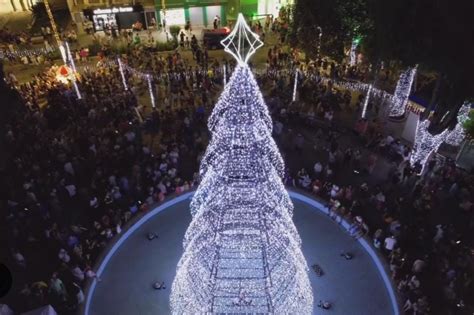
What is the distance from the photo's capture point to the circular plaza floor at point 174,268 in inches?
474

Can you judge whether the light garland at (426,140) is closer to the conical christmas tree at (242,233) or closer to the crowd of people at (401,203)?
the crowd of people at (401,203)

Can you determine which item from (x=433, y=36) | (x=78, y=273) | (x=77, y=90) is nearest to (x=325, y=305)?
(x=78, y=273)

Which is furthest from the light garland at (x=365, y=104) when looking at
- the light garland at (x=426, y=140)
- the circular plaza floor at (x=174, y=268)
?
the circular plaza floor at (x=174, y=268)

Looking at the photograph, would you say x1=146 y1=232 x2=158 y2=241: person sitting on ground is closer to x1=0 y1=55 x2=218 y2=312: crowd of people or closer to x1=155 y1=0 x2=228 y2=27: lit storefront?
x1=0 y1=55 x2=218 y2=312: crowd of people

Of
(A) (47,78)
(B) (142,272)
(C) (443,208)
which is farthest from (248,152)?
(A) (47,78)

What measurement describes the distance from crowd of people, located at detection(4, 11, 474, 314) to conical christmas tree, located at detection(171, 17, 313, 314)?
13.8 ft

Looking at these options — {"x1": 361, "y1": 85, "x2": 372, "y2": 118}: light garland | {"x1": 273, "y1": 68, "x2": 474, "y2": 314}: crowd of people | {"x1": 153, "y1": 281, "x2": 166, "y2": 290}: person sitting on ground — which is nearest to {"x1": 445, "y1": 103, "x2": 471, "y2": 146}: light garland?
{"x1": 273, "y1": 68, "x2": 474, "y2": 314}: crowd of people

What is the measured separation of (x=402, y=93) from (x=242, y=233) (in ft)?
43.4

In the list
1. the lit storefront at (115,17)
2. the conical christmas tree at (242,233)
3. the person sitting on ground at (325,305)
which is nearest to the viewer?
the conical christmas tree at (242,233)

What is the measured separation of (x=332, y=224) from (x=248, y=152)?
23.8 ft

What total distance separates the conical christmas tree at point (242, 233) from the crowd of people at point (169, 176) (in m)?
4.21

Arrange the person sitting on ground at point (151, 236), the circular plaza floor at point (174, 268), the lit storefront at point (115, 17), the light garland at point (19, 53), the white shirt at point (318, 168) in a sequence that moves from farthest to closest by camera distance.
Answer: the lit storefront at point (115, 17) < the light garland at point (19, 53) < the white shirt at point (318, 168) < the person sitting on ground at point (151, 236) < the circular plaza floor at point (174, 268)

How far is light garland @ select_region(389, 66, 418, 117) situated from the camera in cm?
1866

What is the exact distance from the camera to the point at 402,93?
18.9 m
